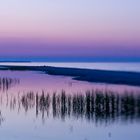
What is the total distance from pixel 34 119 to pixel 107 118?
333 cm

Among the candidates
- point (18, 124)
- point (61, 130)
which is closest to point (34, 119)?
point (18, 124)

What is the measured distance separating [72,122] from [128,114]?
10.5 feet

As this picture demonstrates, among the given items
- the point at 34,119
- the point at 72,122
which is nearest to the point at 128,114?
the point at 72,122

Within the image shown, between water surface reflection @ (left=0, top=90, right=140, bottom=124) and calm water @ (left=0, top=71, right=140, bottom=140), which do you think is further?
water surface reflection @ (left=0, top=90, right=140, bottom=124)

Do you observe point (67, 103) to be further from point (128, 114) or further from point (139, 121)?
point (139, 121)

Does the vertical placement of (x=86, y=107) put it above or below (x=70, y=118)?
above

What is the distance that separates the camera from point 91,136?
1516 cm

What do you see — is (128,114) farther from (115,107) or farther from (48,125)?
(48,125)

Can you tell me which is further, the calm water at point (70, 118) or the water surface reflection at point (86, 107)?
A: the water surface reflection at point (86, 107)

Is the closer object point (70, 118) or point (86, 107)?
point (70, 118)

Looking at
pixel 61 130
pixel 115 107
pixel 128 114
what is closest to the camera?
pixel 61 130

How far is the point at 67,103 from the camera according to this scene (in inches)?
880

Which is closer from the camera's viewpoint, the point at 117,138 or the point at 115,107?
the point at 117,138

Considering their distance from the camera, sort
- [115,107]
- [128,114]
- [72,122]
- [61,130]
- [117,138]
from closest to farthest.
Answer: [117,138] < [61,130] < [72,122] < [128,114] < [115,107]
